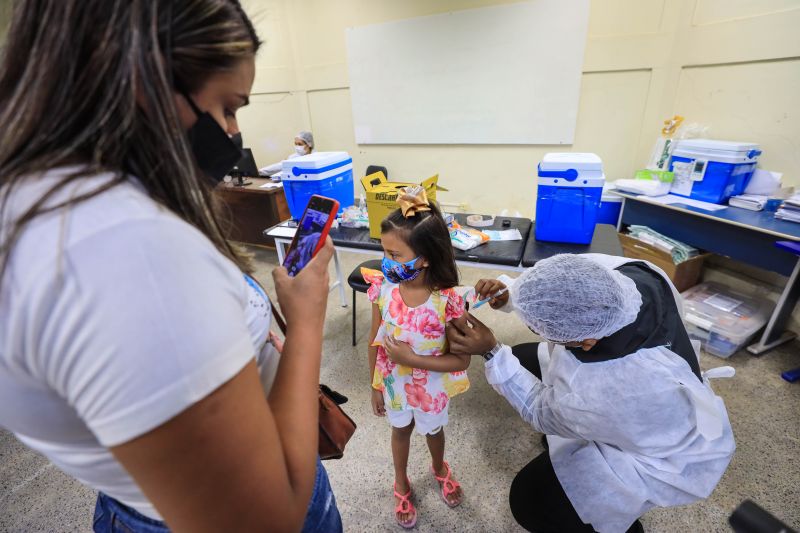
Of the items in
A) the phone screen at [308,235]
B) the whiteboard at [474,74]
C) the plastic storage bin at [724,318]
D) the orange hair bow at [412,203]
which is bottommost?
the plastic storage bin at [724,318]

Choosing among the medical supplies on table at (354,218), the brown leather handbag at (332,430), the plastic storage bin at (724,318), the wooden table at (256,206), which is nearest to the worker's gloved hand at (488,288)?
the brown leather handbag at (332,430)

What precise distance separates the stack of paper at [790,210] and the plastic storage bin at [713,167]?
1.04ft

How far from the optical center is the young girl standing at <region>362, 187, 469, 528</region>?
4.06 feet

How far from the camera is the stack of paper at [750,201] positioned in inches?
86.4

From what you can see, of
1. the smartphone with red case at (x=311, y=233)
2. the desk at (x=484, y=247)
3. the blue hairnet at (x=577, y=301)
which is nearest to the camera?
the smartphone with red case at (x=311, y=233)

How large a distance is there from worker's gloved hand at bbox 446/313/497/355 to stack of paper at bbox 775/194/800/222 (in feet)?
6.69

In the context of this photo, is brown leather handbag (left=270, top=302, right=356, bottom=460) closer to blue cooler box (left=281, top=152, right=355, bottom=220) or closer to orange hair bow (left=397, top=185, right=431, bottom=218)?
orange hair bow (left=397, top=185, right=431, bottom=218)

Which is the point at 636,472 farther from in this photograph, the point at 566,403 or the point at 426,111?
the point at 426,111

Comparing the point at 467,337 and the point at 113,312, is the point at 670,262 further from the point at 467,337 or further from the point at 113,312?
the point at 113,312

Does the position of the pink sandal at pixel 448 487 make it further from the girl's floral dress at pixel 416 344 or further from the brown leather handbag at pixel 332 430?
the brown leather handbag at pixel 332 430

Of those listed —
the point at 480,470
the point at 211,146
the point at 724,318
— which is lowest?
the point at 480,470

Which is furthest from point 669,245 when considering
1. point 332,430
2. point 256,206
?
point 256,206

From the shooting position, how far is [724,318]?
88.0 inches

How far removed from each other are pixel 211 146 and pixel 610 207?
2.91 metres
